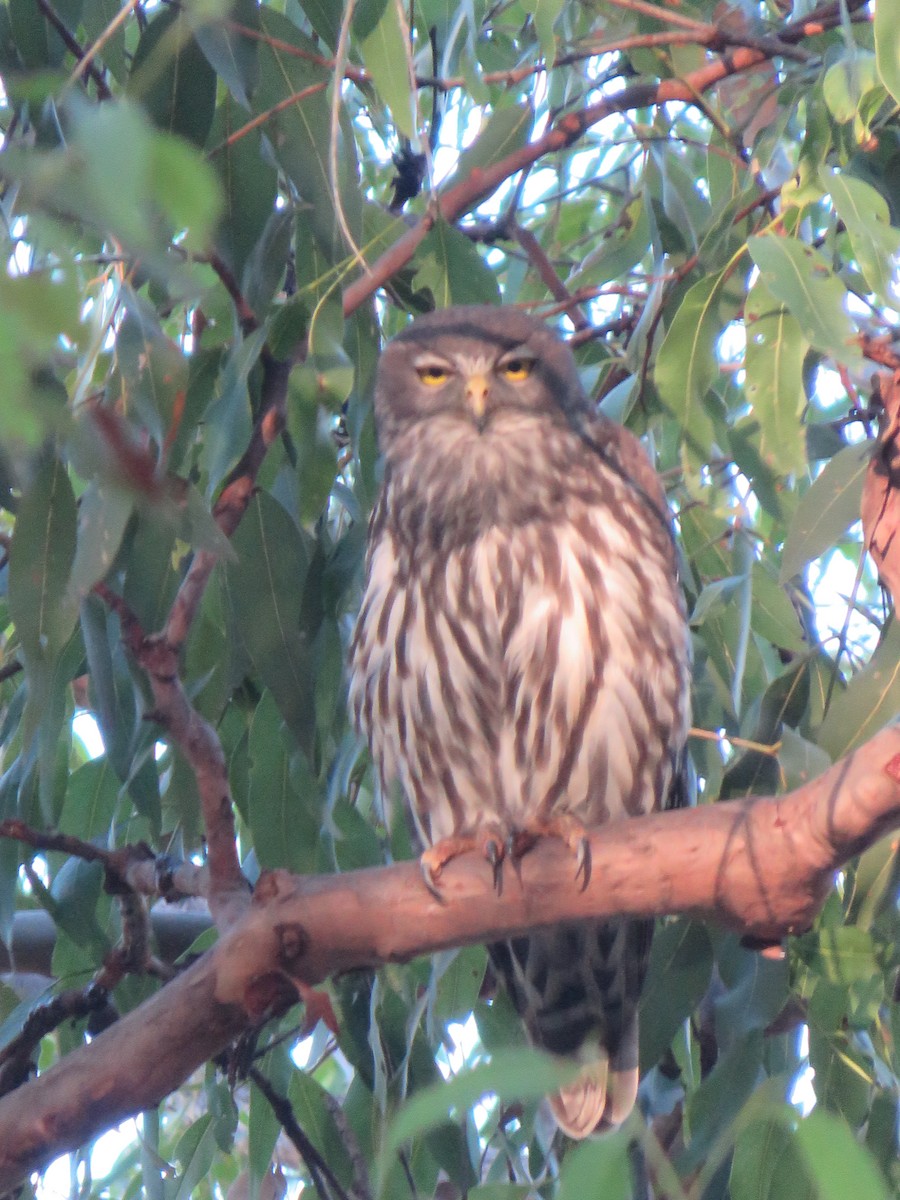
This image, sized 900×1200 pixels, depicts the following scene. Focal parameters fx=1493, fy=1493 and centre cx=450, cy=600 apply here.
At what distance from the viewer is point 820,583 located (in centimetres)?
291

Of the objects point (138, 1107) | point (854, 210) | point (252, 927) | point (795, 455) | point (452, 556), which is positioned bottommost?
point (138, 1107)

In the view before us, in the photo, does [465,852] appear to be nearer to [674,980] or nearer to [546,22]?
[674,980]

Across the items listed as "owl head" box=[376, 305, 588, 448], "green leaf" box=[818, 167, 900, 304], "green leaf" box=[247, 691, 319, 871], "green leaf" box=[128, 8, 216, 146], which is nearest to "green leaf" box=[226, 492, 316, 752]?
"green leaf" box=[247, 691, 319, 871]

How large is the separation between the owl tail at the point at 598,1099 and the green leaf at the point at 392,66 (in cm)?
148

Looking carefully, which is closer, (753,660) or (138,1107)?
(138,1107)

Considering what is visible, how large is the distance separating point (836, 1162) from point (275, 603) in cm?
130

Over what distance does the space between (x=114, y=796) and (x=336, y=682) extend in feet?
1.48

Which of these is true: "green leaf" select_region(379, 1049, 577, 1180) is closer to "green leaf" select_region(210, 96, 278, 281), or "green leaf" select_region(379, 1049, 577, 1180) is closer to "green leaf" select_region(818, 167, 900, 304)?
"green leaf" select_region(818, 167, 900, 304)

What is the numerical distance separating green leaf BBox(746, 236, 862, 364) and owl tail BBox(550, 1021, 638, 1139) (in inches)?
51.2

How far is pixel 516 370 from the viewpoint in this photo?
8.73ft

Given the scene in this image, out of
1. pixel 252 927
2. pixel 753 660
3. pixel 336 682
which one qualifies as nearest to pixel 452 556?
pixel 336 682

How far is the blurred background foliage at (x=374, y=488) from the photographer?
5.83 ft

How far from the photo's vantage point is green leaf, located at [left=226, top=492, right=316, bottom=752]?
6.46 feet

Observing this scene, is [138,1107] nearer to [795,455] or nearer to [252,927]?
[252,927]
